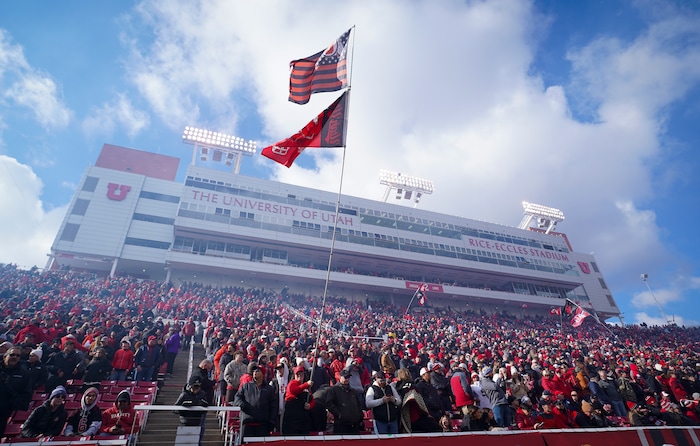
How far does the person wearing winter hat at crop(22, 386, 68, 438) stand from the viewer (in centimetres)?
501

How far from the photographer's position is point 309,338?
45.8 ft

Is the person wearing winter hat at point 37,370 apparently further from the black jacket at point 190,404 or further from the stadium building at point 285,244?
the stadium building at point 285,244

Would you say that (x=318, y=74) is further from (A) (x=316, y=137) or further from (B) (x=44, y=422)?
(B) (x=44, y=422)

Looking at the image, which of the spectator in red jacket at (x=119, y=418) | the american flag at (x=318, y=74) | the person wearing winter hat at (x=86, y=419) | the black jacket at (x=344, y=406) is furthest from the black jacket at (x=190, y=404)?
the american flag at (x=318, y=74)

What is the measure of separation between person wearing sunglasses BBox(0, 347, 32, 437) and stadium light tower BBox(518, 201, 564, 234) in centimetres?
7349

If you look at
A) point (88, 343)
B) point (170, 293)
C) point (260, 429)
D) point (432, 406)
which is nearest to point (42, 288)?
point (170, 293)

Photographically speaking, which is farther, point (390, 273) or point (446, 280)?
point (446, 280)

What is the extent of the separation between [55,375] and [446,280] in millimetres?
49512

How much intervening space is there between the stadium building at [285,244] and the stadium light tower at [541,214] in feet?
46.1

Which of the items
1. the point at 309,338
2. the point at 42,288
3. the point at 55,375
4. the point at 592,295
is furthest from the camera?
the point at 592,295

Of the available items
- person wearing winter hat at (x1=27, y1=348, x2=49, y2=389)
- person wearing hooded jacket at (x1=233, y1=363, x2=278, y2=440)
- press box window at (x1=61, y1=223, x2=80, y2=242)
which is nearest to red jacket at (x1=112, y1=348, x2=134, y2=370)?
person wearing winter hat at (x1=27, y1=348, x2=49, y2=389)

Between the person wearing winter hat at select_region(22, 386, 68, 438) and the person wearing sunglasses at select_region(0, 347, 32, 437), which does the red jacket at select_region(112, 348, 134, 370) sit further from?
the person wearing winter hat at select_region(22, 386, 68, 438)

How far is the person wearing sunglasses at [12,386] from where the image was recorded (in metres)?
5.41

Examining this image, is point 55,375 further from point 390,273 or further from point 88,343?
point 390,273
